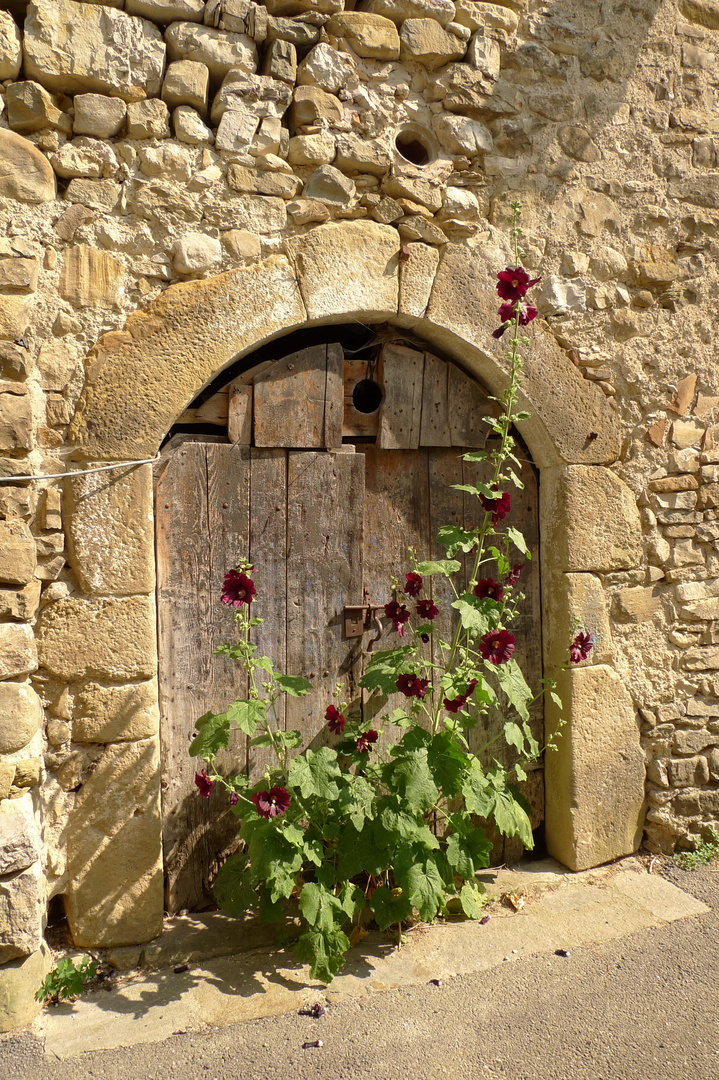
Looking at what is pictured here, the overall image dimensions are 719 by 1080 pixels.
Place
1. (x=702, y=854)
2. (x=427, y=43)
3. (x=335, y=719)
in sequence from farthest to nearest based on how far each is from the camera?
(x=702, y=854) < (x=427, y=43) < (x=335, y=719)

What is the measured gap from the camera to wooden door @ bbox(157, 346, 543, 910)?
8.25ft

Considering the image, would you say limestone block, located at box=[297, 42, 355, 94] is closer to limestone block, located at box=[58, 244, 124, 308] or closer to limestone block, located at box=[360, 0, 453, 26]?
limestone block, located at box=[360, 0, 453, 26]

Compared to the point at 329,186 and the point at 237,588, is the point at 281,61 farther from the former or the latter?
the point at 237,588

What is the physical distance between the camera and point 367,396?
2.83m

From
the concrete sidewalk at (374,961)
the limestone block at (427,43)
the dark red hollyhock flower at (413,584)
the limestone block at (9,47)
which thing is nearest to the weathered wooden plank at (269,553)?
the dark red hollyhock flower at (413,584)

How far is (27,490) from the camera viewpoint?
7.13 feet

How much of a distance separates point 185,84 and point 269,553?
154cm

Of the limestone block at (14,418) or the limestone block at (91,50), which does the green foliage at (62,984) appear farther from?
the limestone block at (91,50)

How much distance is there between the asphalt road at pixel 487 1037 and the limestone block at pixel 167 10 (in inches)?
120

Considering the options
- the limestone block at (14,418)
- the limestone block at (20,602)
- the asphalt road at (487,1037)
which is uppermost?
the limestone block at (14,418)

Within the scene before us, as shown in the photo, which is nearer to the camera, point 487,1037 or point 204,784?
point 487,1037

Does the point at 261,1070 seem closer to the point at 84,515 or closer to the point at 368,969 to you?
the point at 368,969

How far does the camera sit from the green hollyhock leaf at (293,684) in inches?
93.1

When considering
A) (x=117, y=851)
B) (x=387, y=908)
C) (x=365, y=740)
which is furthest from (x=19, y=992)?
(x=365, y=740)
